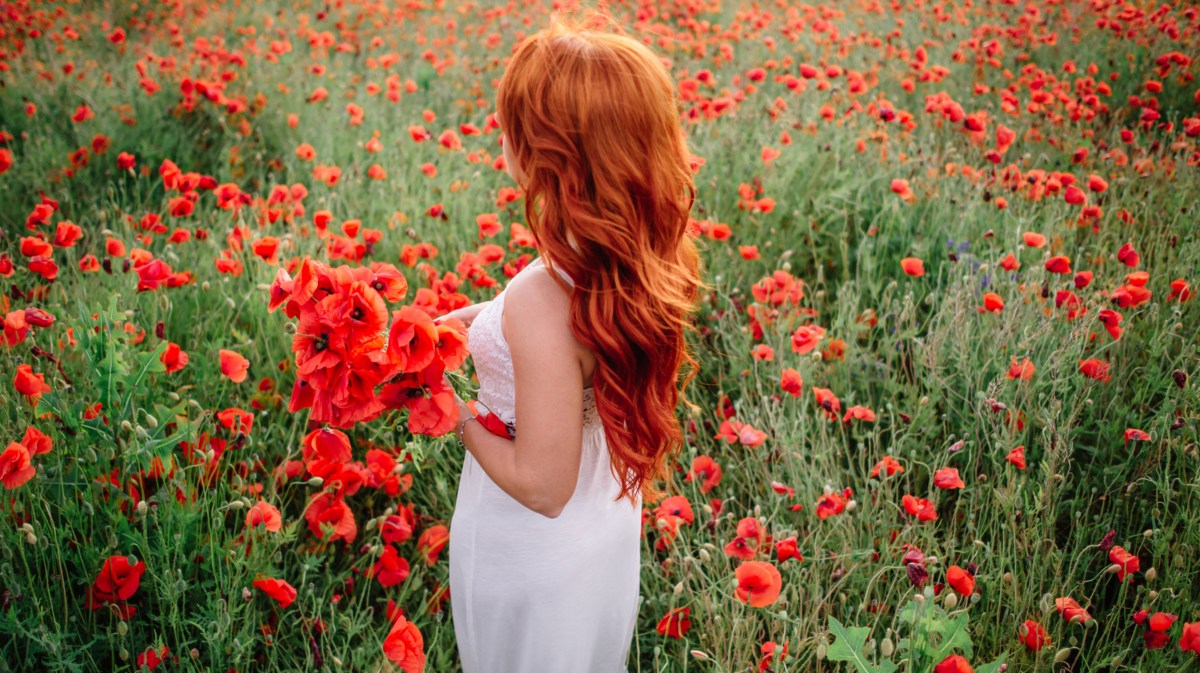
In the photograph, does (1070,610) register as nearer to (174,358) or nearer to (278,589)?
(278,589)

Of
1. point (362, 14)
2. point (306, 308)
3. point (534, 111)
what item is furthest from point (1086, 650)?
point (362, 14)

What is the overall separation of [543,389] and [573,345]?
99 millimetres

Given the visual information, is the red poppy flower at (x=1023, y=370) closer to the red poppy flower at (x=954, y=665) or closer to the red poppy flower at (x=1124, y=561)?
the red poppy flower at (x=1124, y=561)

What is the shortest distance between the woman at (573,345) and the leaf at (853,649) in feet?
1.61

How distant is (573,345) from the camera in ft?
4.48

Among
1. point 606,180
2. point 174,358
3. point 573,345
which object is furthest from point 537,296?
point 174,358

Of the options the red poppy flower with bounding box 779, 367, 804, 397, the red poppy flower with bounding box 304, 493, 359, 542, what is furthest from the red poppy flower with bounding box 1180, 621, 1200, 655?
the red poppy flower with bounding box 304, 493, 359, 542

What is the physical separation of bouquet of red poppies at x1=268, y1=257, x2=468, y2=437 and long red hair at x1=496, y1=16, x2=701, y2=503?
0.86 feet

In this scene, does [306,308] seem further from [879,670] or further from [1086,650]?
[1086,650]

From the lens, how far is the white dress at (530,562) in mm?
1612

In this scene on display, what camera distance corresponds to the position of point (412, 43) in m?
6.73

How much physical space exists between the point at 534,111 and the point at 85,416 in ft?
4.72

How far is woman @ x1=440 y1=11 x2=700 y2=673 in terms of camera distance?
4.36 ft

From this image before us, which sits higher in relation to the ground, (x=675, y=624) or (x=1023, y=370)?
(x=1023, y=370)
